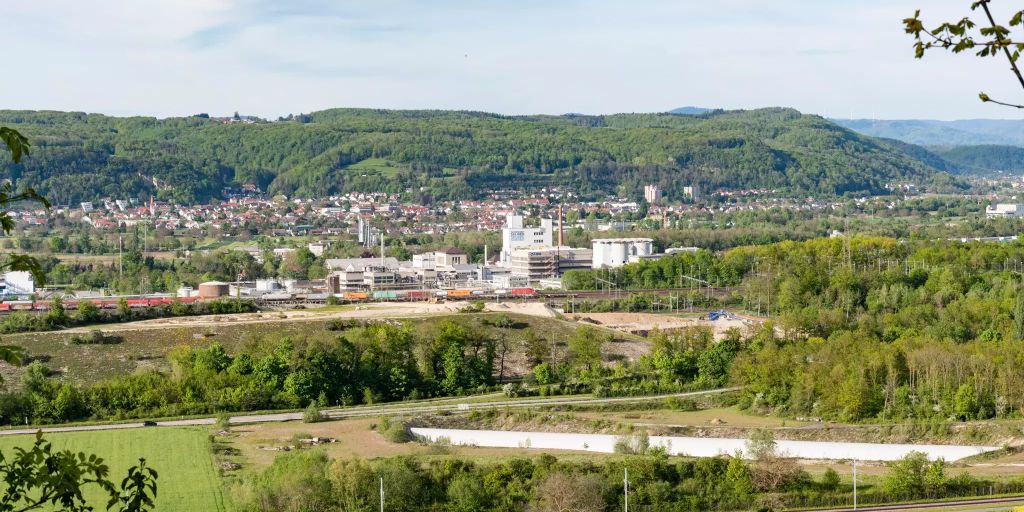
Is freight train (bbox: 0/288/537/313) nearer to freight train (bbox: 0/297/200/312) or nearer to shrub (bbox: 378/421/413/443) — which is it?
freight train (bbox: 0/297/200/312)

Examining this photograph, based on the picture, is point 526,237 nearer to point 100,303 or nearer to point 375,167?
point 100,303

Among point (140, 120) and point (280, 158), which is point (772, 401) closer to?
point (280, 158)

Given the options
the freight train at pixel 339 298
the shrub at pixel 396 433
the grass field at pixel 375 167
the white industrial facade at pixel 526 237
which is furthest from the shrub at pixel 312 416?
the grass field at pixel 375 167

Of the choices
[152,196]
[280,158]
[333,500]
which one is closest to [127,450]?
[333,500]

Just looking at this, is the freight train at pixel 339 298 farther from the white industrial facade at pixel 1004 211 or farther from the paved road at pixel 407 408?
the white industrial facade at pixel 1004 211

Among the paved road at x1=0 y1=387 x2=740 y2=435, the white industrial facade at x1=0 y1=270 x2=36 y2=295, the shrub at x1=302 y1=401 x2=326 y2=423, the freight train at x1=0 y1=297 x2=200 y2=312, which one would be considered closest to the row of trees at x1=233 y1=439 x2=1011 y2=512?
the shrub at x1=302 y1=401 x2=326 y2=423

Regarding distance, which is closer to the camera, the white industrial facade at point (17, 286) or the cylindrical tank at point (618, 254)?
the white industrial facade at point (17, 286)

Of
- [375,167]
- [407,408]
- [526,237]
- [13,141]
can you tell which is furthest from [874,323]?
[375,167]
